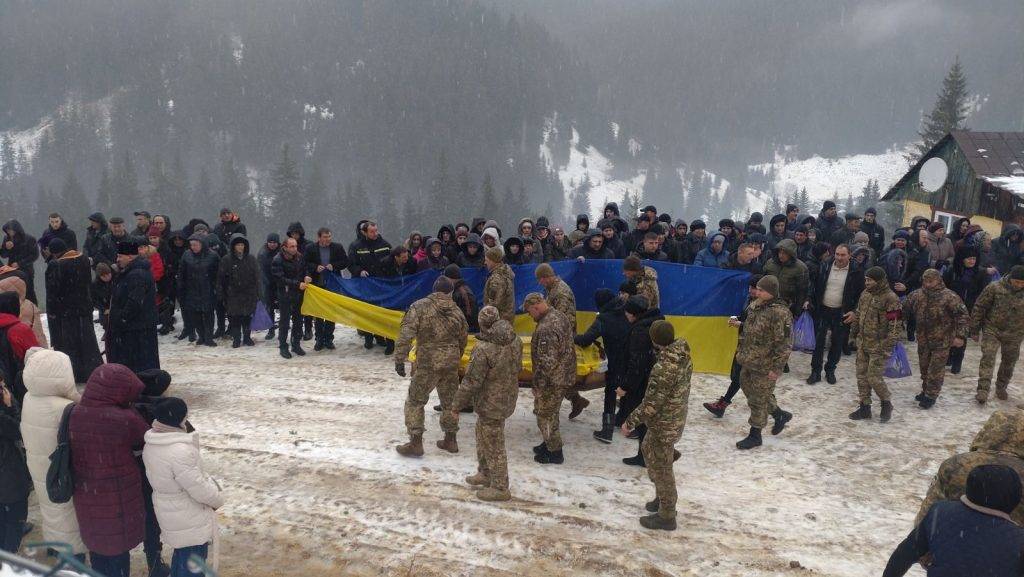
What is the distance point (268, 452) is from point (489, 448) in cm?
286

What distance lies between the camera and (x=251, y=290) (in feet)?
37.5

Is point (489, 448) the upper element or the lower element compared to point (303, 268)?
lower

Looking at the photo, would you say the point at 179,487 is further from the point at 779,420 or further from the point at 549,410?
the point at 779,420

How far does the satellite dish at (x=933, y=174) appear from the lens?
1046 inches

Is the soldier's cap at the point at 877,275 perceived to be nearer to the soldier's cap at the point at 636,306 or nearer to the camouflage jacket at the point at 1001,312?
the camouflage jacket at the point at 1001,312

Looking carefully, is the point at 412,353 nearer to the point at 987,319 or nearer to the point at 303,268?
the point at 303,268

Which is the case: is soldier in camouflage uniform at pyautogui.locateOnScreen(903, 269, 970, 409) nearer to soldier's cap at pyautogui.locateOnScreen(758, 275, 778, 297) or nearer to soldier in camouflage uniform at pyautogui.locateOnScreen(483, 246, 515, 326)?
soldier's cap at pyautogui.locateOnScreen(758, 275, 778, 297)

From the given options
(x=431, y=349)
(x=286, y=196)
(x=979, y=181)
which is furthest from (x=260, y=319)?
(x=286, y=196)

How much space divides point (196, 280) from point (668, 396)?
9.26m

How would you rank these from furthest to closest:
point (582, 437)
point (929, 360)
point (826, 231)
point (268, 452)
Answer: point (826, 231), point (929, 360), point (582, 437), point (268, 452)

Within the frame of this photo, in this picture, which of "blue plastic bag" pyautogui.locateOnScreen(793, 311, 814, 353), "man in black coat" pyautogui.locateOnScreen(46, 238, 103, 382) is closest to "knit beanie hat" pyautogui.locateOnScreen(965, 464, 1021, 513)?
"blue plastic bag" pyautogui.locateOnScreen(793, 311, 814, 353)

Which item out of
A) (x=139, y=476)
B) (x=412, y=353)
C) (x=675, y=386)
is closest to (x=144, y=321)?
(x=412, y=353)

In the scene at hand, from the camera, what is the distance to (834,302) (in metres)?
9.31

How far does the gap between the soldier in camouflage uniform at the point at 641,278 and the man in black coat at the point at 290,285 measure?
611 cm
